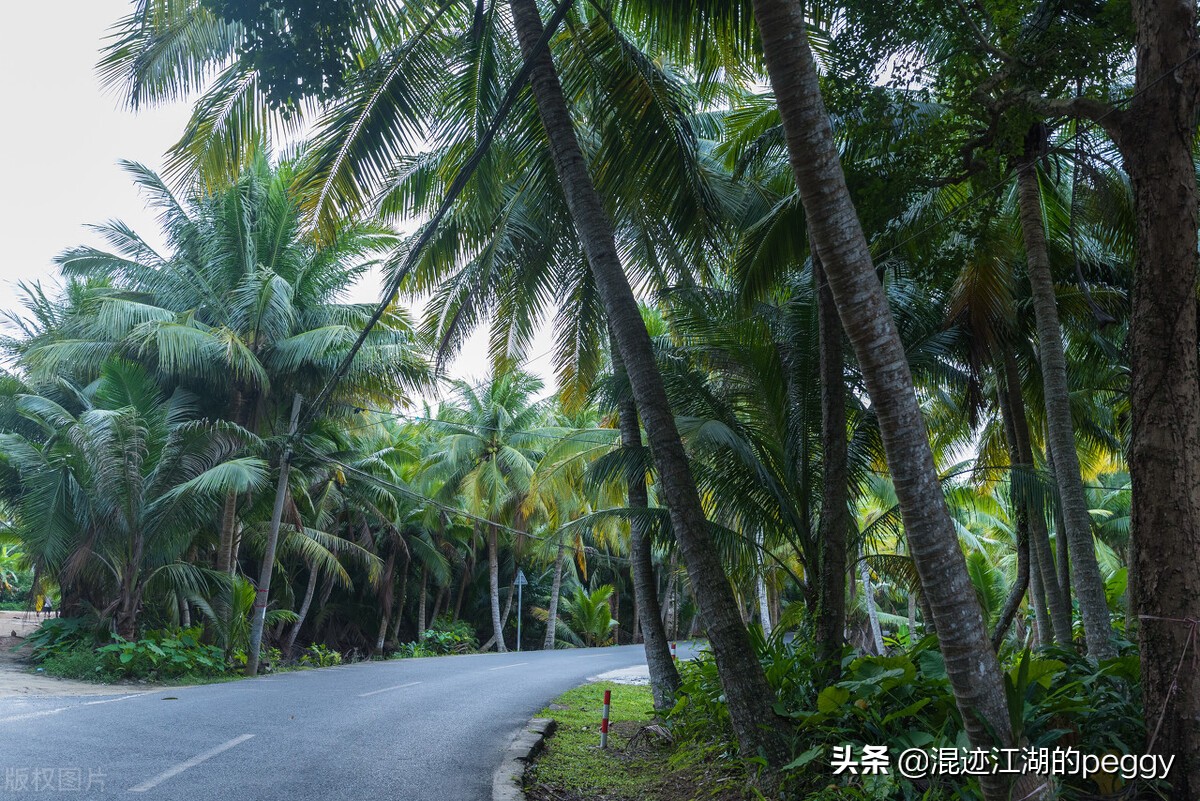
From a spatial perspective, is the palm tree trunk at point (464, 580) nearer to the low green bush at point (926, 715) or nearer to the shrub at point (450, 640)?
the shrub at point (450, 640)

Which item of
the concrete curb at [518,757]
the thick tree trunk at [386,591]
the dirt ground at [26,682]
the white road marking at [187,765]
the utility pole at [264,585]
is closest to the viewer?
the white road marking at [187,765]

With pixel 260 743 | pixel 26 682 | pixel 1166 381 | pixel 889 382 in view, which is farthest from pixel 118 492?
pixel 1166 381

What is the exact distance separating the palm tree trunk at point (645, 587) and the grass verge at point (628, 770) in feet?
2.32

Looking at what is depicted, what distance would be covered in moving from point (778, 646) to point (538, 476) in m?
15.1

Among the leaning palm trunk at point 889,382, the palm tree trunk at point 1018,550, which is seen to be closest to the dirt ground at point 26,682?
the leaning palm trunk at point 889,382

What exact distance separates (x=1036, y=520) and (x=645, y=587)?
4.56 meters

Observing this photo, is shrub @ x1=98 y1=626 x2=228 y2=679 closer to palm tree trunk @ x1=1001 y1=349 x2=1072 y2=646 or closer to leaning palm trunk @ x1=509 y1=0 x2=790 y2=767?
leaning palm trunk @ x1=509 y1=0 x2=790 y2=767

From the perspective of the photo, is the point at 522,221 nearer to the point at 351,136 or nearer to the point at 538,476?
the point at 351,136

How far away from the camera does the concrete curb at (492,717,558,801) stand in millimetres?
5809

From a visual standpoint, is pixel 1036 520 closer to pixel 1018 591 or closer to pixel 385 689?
pixel 1018 591

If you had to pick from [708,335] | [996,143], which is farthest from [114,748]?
[996,143]

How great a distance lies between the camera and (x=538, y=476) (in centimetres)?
2192

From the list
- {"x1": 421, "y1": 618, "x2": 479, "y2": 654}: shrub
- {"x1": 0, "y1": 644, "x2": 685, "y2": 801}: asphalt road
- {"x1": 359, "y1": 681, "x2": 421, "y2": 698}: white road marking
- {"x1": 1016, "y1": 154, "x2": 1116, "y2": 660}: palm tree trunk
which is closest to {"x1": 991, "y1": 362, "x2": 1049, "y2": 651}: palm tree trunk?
{"x1": 1016, "y1": 154, "x2": 1116, "y2": 660}: palm tree trunk

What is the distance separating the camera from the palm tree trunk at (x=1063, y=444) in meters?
6.60
